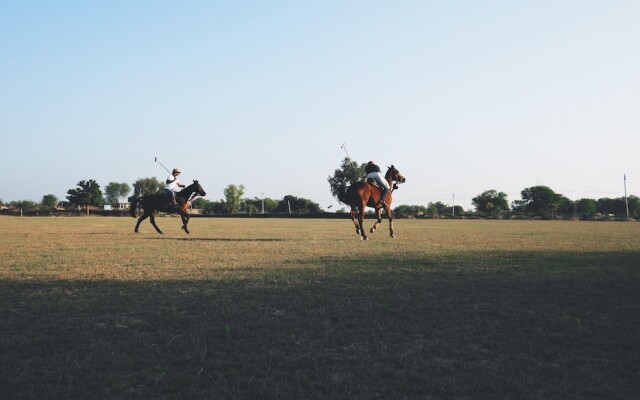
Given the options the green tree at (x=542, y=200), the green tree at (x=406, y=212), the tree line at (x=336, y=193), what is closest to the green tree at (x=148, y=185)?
the tree line at (x=336, y=193)

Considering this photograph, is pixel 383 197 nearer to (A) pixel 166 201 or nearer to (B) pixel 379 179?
(B) pixel 379 179

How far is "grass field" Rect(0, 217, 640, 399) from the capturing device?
4.12 m

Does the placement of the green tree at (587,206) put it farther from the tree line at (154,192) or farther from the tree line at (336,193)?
the tree line at (154,192)

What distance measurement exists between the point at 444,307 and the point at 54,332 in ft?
16.4

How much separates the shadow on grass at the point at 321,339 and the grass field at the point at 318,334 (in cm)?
2

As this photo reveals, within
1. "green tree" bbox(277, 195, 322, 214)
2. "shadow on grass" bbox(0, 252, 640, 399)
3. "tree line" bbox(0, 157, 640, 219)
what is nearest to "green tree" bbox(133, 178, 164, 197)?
"tree line" bbox(0, 157, 640, 219)

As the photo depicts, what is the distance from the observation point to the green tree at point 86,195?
109m

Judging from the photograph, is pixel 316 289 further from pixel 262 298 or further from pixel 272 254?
pixel 272 254

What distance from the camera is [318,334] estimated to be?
18.1ft

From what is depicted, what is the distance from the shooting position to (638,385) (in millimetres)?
4145

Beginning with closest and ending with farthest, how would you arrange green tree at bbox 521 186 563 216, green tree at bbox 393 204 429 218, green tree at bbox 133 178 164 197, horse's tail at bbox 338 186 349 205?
horse's tail at bbox 338 186 349 205
green tree at bbox 393 204 429 218
green tree at bbox 521 186 563 216
green tree at bbox 133 178 164 197

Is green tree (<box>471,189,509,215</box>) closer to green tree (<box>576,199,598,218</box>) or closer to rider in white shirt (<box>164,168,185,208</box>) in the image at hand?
green tree (<box>576,199,598,218</box>)

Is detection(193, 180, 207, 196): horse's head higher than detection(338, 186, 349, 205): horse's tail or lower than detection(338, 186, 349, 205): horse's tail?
higher

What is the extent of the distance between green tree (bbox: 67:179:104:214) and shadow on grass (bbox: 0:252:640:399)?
360ft
